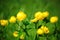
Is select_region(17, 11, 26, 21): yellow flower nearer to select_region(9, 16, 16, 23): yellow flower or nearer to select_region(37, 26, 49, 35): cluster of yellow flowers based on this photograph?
select_region(9, 16, 16, 23): yellow flower

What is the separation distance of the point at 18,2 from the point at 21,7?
6cm

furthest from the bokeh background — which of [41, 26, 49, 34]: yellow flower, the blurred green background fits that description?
[41, 26, 49, 34]: yellow flower

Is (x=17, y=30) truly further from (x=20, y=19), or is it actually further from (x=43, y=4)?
(x=43, y=4)

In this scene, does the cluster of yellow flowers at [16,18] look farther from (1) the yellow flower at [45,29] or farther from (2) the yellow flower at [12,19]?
(1) the yellow flower at [45,29]

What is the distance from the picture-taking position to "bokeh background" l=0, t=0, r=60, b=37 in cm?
179

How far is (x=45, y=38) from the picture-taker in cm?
176

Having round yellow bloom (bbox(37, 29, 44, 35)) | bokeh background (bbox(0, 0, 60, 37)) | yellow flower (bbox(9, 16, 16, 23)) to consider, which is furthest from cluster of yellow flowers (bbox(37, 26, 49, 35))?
yellow flower (bbox(9, 16, 16, 23))

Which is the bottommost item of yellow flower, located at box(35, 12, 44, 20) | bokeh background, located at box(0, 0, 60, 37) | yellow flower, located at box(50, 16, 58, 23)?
yellow flower, located at box(50, 16, 58, 23)

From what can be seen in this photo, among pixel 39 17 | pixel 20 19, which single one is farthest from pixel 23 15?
pixel 39 17

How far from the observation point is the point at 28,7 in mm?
1839

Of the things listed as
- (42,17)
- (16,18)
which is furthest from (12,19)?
(42,17)

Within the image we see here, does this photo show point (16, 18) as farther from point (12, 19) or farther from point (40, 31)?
point (40, 31)

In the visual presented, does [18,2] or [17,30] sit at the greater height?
[18,2]

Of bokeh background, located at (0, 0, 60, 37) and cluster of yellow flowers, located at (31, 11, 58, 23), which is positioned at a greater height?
bokeh background, located at (0, 0, 60, 37)
